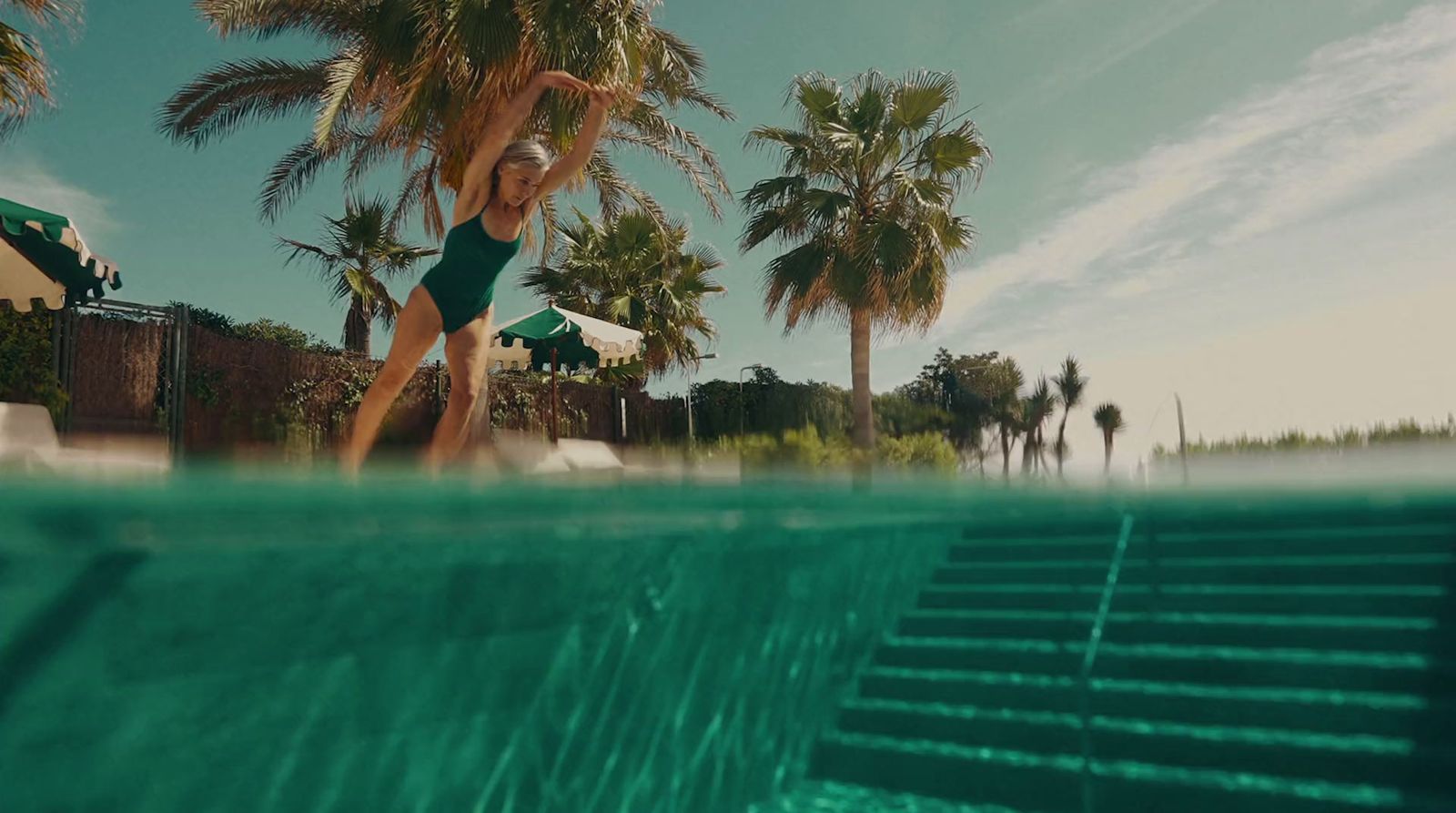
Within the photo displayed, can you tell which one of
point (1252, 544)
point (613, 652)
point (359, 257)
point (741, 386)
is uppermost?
point (359, 257)

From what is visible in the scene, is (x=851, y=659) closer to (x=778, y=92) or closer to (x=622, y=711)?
(x=622, y=711)

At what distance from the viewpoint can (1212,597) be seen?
8891 millimetres

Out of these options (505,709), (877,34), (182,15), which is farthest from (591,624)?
(182,15)

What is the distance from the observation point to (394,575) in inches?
359

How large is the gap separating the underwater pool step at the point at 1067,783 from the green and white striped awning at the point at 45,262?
23.6ft

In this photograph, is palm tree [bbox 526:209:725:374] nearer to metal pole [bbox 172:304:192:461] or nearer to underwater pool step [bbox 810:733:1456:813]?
metal pole [bbox 172:304:192:461]

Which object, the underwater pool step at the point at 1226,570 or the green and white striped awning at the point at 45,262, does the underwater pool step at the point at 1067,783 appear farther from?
the green and white striped awning at the point at 45,262

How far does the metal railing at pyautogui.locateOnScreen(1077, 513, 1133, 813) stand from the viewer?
702cm

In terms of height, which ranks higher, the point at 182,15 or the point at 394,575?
the point at 182,15

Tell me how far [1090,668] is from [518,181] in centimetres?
624

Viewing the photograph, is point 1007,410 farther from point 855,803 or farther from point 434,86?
point 855,803

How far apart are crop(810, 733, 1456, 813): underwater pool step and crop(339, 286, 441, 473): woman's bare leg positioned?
16.1 ft

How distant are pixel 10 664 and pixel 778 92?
18.0 m

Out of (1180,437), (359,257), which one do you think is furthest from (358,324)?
(1180,437)
